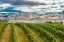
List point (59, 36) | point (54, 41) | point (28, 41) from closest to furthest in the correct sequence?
point (54, 41), point (28, 41), point (59, 36)

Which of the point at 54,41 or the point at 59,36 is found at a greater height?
the point at 54,41

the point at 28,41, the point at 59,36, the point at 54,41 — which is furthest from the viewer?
the point at 59,36

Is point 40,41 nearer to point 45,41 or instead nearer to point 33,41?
point 45,41

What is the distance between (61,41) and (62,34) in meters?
4.53

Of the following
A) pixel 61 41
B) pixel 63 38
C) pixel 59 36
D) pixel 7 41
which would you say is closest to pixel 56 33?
pixel 59 36

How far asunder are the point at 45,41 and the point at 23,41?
3234 millimetres

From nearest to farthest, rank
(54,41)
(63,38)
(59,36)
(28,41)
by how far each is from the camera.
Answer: (54,41)
(28,41)
(63,38)
(59,36)

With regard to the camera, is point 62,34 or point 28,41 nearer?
point 28,41

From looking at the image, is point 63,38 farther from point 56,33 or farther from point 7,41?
point 7,41

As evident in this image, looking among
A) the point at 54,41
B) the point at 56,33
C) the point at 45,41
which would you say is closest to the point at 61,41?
the point at 45,41

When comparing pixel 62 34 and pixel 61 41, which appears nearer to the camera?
pixel 61 41

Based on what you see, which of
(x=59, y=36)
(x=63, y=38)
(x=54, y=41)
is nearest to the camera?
(x=54, y=41)

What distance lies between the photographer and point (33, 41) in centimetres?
3192

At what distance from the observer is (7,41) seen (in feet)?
119
